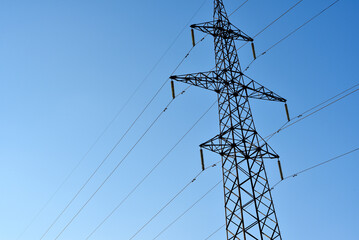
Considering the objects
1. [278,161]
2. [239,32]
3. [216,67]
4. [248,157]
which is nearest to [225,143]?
[248,157]

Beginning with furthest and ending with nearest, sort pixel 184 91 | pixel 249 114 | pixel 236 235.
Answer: pixel 184 91, pixel 249 114, pixel 236 235

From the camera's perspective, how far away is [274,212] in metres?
Answer: 19.1

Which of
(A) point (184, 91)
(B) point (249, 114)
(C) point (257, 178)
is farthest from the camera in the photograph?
(A) point (184, 91)

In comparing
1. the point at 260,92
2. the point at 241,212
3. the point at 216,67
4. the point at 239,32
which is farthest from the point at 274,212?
the point at 239,32

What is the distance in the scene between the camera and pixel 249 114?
21.5m

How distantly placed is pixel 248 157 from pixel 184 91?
559 cm

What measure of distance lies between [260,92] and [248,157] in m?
4.18

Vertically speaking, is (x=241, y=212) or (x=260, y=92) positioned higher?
(x=260, y=92)

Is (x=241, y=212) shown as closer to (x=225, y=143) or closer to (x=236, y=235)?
(x=236, y=235)

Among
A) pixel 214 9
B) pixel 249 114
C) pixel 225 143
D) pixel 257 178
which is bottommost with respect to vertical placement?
pixel 257 178

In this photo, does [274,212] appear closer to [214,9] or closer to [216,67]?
[216,67]

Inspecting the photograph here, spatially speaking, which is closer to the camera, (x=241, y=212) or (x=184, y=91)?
(x=241, y=212)

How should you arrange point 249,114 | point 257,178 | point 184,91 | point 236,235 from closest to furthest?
point 236,235
point 257,178
point 249,114
point 184,91

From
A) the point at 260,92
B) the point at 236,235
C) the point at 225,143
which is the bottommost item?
the point at 236,235
